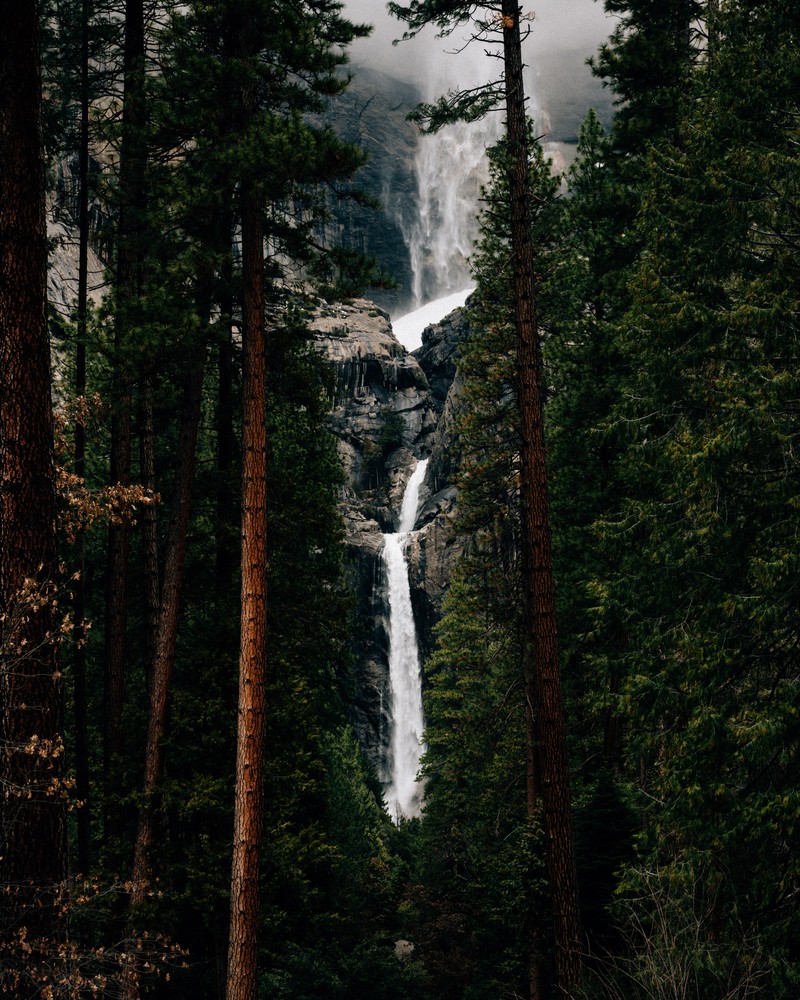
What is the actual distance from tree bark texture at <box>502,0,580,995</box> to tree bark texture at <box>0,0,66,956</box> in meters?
4.06

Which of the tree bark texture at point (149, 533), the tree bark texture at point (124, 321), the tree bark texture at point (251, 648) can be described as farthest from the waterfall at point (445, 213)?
the tree bark texture at point (251, 648)

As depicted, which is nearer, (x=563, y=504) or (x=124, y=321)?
(x=124, y=321)

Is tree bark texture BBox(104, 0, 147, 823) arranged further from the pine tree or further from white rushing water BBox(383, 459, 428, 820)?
white rushing water BBox(383, 459, 428, 820)

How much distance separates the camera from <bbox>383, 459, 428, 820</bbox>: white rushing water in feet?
136

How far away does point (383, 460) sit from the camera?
62.2 m

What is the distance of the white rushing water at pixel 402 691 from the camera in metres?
41.4

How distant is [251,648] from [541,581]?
9.70 feet

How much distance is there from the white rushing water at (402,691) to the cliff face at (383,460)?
54 cm

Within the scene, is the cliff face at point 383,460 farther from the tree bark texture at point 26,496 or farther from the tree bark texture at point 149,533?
the tree bark texture at point 26,496

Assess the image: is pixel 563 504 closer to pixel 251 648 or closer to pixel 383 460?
pixel 251 648

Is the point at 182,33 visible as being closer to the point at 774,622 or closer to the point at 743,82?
the point at 743,82

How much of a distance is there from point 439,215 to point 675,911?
355ft

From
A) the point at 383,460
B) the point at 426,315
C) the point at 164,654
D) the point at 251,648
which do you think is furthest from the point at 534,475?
the point at 426,315

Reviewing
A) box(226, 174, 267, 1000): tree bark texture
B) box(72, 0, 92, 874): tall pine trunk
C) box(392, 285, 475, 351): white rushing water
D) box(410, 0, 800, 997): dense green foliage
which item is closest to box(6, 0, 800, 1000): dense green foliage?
box(410, 0, 800, 997): dense green foliage
